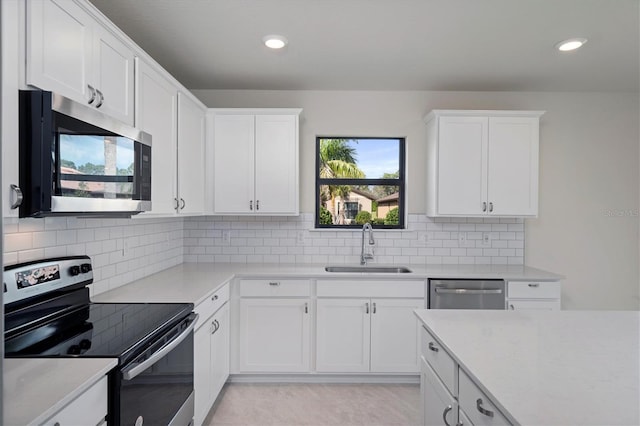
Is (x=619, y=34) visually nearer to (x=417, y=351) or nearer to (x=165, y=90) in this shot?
(x=417, y=351)

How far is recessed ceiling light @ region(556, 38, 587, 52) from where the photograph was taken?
96.1 inches

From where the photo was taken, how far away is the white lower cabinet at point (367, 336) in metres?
2.96

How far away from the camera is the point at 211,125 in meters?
3.20

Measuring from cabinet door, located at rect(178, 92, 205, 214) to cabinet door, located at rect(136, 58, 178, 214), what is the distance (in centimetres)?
10

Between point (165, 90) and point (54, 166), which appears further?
point (165, 90)

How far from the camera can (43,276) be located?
1.67 m

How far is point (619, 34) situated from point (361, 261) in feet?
8.11

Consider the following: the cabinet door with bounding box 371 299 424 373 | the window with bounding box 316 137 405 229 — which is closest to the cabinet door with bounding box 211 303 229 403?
the cabinet door with bounding box 371 299 424 373

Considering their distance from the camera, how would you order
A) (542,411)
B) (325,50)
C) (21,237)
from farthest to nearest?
1. (325,50)
2. (21,237)
3. (542,411)

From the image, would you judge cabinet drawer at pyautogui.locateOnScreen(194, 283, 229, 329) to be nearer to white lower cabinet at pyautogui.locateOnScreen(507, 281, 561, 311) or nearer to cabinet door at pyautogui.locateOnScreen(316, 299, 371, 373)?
cabinet door at pyautogui.locateOnScreen(316, 299, 371, 373)

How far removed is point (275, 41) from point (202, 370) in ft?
7.05

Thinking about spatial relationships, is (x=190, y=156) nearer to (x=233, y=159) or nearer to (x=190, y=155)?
(x=190, y=155)

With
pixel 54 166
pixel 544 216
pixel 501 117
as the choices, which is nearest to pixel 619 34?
pixel 501 117

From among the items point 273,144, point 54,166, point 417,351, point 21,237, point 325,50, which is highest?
point 325,50
